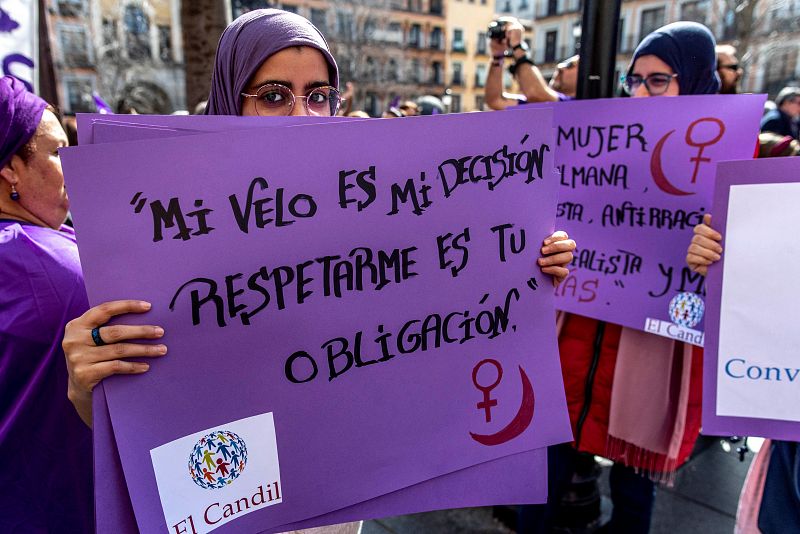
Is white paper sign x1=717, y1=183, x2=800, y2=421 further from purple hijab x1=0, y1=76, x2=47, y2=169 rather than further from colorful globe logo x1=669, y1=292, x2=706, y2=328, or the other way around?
purple hijab x1=0, y1=76, x2=47, y2=169

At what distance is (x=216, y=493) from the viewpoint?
0.99m

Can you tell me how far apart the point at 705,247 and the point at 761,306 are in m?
0.21

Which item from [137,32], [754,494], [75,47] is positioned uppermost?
[137,32]

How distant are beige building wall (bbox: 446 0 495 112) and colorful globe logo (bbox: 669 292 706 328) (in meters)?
42.8

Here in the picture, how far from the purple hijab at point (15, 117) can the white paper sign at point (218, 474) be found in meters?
0.78

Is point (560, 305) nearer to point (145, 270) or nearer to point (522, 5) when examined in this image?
point (145, 270)

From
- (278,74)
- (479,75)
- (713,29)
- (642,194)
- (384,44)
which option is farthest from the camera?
(479,75)

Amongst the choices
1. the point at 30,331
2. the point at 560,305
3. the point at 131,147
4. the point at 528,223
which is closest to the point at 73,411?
the point at 30,331

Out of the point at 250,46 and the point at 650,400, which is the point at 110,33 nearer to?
the point at 250,46

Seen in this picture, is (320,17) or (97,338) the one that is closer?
(97,338)

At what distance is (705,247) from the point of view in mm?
1455

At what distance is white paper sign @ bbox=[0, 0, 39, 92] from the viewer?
254 centimetres

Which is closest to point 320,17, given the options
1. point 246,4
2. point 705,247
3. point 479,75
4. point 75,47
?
point 75,47

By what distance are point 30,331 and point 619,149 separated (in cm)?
185
